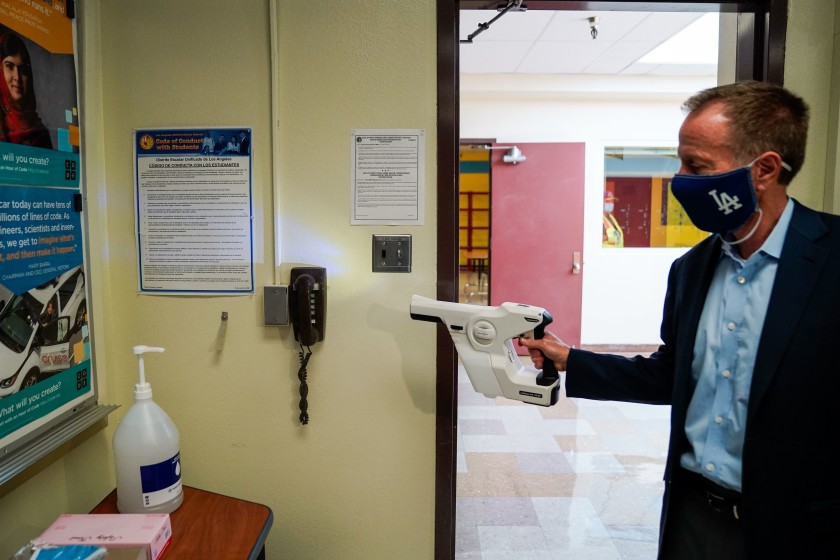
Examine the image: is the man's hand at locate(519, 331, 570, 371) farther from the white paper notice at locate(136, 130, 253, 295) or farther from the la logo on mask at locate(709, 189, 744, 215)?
the white paper notice at locate(136, 130, 253, 295)

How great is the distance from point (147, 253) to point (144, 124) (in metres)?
0.37

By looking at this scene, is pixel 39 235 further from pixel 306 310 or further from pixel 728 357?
pixel 728 357

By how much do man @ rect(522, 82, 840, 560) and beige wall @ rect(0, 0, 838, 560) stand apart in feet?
1.93

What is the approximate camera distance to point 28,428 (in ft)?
3.92

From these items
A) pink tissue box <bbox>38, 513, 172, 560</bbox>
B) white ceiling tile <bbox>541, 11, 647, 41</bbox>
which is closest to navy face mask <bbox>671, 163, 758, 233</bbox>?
pink tissue box <bbox>38, 513, 172, 560</bbox>

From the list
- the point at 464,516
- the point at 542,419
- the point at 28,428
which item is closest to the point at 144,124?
the point at 28,428

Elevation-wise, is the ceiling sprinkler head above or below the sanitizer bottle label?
above

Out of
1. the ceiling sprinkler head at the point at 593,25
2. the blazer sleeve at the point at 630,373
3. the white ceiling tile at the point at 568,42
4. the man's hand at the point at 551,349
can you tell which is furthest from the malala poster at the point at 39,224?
the ceiling sprinkler head at the point at 593,25

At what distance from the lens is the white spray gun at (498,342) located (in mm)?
1232

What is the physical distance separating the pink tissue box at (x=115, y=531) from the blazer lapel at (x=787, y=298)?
1.20m

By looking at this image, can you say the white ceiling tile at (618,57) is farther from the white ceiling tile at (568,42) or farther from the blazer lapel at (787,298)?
the blazer lapel at (787,298)

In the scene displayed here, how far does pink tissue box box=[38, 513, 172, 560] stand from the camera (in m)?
1.02

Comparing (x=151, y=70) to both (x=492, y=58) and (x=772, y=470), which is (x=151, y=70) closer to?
(x=772, y=470)

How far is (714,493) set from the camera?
110cm
